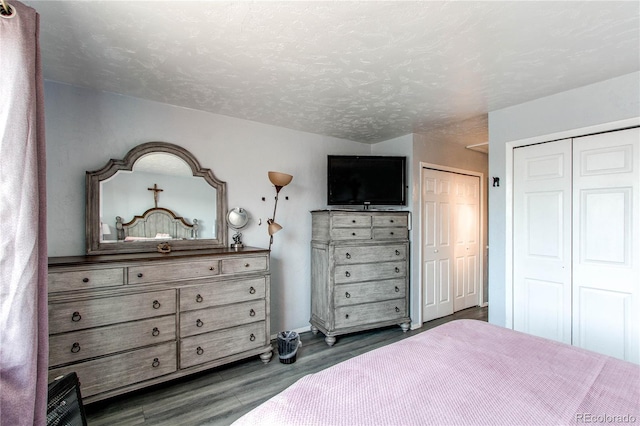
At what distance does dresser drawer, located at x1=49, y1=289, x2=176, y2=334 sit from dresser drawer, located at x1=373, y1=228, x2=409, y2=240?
2.15 metres

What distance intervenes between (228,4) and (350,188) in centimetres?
239

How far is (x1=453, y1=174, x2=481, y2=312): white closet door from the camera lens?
4.15m

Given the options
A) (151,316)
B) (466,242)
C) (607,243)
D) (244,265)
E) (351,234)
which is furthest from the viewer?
(466,242)

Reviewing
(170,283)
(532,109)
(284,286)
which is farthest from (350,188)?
(170,283)

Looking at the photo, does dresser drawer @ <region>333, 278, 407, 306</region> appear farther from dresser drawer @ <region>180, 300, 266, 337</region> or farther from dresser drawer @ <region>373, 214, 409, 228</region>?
dresser drawer @ <region>180, 300, 266, 337</region>

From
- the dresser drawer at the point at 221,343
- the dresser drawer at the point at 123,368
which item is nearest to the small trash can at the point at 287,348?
the dresser drawer at the point at 221,343

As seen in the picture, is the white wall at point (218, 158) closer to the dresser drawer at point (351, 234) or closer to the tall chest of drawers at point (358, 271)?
the tall chest of drawers at point (358, 271)

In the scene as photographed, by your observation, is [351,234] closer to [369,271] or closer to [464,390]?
[369,271]

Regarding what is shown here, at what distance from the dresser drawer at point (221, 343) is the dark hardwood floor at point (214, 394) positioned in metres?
0.19

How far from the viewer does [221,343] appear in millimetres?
2451

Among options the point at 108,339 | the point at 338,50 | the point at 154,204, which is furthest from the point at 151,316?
the point at 338,50

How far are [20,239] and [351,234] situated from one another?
260 centimetres

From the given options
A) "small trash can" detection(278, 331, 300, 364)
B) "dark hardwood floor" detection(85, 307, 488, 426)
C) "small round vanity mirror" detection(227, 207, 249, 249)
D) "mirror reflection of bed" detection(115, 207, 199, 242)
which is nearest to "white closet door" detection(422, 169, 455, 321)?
"dark hardwood floor" detection(85, 307, 488, 426)

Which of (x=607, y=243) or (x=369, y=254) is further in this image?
(x=369, y=254)
